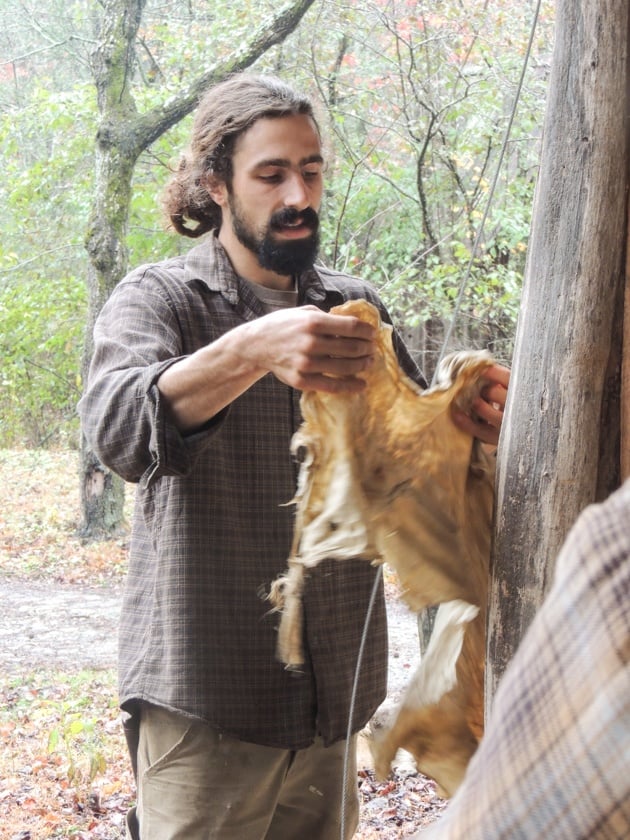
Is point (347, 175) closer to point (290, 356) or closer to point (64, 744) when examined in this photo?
point (64, 744)

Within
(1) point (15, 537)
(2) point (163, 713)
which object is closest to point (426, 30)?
(1) point (15, 537)

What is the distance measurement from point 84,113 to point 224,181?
6.11 m

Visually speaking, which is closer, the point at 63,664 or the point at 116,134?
the point at 63,664

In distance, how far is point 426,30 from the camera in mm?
7039

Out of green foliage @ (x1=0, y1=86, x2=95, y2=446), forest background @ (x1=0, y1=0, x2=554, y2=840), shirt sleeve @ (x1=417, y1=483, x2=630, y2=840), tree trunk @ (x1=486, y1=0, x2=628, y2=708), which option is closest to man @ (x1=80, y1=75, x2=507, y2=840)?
tree trunk @ (x1=486, y1=0, x2=628, y2=708)

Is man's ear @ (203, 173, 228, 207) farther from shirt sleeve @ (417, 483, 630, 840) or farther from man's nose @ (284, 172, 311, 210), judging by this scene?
shirt sleeve @ (417, 483, 630, 840)

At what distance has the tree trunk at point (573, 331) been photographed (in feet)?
4.49

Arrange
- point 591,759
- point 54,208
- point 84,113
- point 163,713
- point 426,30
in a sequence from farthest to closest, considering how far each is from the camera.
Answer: point 54,208 → point 84,113 → point 426,30 → point 163,713 → point 591,759

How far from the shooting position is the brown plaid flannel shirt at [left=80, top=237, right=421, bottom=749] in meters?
1.86

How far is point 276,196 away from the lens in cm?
213

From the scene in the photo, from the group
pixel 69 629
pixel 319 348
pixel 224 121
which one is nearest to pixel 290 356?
pixel 319 348

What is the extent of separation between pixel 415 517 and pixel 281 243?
86 centimetres

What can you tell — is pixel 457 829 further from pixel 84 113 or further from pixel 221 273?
pixel 84 113

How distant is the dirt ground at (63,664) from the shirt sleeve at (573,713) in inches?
45.0
